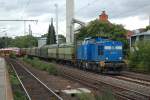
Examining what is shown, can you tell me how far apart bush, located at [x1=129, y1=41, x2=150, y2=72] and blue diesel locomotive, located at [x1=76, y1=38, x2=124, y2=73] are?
2.95 m

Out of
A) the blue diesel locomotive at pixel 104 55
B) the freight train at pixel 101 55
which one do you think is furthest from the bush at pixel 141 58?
the blue diesel locomotive at pixel 104 55

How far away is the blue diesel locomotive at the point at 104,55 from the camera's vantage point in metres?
31.8

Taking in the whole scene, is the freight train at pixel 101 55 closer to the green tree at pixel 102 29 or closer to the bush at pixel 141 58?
the bush at pixel 141 58

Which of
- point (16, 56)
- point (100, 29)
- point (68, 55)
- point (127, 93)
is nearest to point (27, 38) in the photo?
point (16, 56)

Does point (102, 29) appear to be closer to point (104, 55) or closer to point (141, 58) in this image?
point (141, 58)

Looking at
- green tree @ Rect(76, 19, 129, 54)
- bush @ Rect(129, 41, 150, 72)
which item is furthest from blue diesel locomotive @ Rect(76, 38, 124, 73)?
green tree @ Rect(76, 19, 129, 54)

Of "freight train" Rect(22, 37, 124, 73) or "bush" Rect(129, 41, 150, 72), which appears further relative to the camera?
"bush" Rect(129, 41, 150, 72)

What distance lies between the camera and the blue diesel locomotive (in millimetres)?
31839

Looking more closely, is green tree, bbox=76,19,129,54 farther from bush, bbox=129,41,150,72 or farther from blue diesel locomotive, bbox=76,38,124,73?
blue diesel locomotive, bbox=76,38,124,73

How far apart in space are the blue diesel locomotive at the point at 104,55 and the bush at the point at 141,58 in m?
2.95

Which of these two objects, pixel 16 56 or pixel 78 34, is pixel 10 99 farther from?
pixel 16 56

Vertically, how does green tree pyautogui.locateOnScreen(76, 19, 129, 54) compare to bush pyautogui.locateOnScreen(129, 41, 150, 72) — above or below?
above

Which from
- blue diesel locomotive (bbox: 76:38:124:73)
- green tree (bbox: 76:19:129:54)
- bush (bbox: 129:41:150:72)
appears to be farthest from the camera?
green tree (bbox: 76:19:129:54)

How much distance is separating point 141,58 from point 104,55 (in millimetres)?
5245
